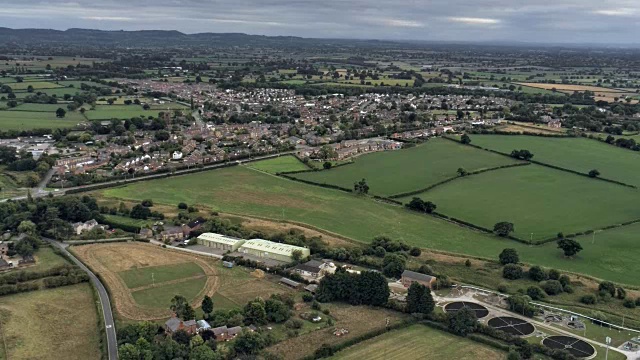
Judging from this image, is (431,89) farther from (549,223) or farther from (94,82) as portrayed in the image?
(549,223)

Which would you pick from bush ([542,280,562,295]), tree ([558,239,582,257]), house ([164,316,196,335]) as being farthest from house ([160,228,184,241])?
tree ([558,239,582,257])

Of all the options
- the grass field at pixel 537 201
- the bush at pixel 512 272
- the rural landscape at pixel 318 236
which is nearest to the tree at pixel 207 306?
the rural landscape at pixel 318 236

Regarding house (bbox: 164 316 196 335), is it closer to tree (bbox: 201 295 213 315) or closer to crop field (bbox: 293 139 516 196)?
tree (bbox: 201 295 213 315)

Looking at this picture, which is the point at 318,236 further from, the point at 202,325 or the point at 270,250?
the point at 202,325

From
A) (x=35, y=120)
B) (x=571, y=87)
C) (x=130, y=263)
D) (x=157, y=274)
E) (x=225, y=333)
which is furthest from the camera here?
(x=571, y=87)

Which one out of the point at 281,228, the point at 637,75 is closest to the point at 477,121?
the point at 281,228

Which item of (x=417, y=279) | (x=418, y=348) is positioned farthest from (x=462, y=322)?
(x=417, y=279)
